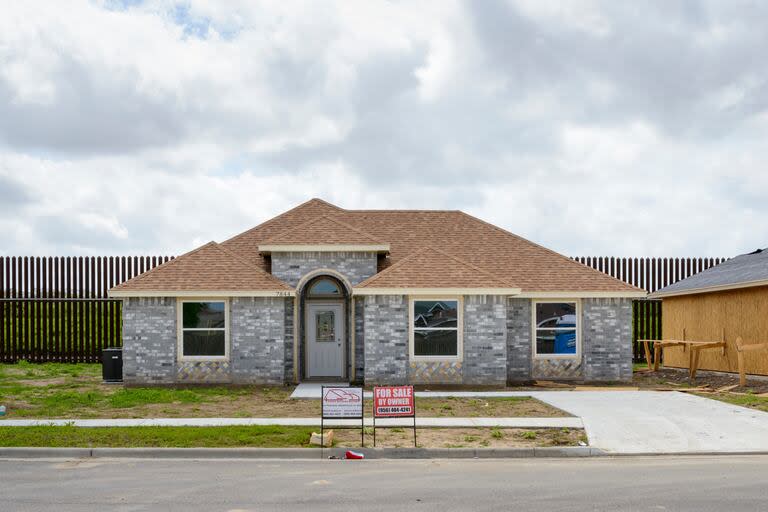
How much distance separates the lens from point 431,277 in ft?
75.7

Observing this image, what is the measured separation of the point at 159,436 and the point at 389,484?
4942mm

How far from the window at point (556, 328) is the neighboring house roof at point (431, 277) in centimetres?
243

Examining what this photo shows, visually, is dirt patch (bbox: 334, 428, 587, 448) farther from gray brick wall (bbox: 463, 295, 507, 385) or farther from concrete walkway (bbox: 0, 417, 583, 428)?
gray brick wall (bbox: 463, 295, 507, 385)

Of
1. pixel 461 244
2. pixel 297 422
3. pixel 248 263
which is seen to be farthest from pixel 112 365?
pixel 297 422

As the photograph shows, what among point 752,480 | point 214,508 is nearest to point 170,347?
point 214,508

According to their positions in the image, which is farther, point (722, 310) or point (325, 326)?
point (722, 310)

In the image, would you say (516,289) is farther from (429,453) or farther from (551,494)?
(551,494)

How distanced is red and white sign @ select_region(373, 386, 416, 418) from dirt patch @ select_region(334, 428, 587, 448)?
479 mm

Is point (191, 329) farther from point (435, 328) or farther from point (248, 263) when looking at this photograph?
point (435, 328)

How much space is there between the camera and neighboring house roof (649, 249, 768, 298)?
25.1 meters

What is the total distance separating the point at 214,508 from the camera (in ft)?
30.1

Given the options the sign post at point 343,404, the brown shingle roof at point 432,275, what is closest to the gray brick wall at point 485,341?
the brown shingle roof at point 432,275

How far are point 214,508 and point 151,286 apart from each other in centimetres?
1470

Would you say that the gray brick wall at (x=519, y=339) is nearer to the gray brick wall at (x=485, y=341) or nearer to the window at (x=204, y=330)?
the gray brick wall at (x=485, y=341)
